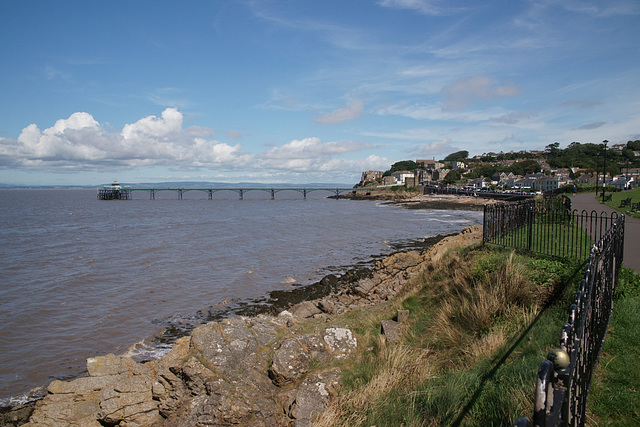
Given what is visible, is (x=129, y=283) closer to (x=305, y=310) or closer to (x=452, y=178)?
(x=305, y=310)

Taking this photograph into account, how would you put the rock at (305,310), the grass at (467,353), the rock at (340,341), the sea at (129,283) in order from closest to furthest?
the grass at (467,353)
the rock at (340,341)
the sea at (129,283)
the rock at (305,310)

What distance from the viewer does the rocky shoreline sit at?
20.9ft

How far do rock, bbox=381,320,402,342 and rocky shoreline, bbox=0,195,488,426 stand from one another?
0.25 feet

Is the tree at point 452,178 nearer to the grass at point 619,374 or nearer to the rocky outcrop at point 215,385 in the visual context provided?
the grass at point 619,374

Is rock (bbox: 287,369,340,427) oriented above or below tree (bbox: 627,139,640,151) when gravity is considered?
below

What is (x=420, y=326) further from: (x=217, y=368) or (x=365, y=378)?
(x=217, y=368)

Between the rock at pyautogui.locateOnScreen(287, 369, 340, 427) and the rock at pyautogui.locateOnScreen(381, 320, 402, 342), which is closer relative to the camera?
the rock at pyautogui.locateOnScreen(287, 369, 340, 427)

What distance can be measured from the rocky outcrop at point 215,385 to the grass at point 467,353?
0.67 meters

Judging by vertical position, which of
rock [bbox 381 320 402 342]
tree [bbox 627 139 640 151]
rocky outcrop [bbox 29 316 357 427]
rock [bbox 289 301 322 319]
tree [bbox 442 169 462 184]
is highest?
tree [bbox 627 139 640 151]

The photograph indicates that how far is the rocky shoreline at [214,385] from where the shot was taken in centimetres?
636

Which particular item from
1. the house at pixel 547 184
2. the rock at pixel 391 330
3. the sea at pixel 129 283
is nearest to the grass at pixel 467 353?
the rock at pixel 391 330

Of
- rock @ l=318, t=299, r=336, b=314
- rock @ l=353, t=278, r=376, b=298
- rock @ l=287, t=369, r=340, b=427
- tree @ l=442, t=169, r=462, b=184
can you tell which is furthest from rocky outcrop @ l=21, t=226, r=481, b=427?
tree @ l=442, t=169, r=462, b=184

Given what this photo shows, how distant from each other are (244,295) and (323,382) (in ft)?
33.3

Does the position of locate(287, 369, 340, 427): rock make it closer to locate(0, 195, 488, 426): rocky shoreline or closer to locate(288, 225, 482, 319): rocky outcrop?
locate(0, 195, 488, 426): rocky shoreline
